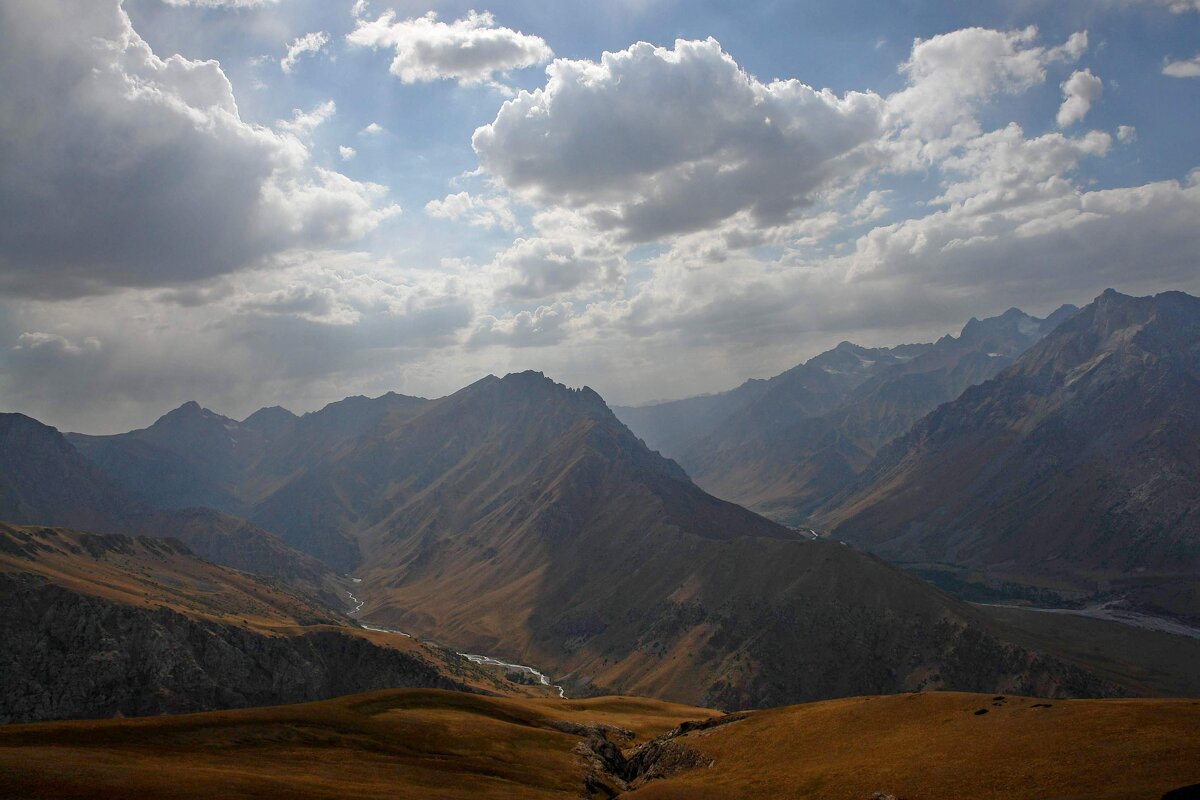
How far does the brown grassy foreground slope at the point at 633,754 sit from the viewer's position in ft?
189

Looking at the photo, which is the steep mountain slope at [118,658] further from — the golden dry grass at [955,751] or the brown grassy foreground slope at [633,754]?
the golden dry grass at [955,751]

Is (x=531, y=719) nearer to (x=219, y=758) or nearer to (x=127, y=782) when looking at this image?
(x=219, y=758)

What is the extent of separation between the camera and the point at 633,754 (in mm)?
103375

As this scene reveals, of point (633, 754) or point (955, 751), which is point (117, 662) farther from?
point (955, 751)

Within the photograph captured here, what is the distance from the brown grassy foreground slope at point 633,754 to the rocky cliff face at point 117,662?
86.5 metres

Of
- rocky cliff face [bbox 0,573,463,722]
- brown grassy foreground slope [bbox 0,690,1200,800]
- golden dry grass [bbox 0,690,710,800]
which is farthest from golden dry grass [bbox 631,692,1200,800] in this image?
rocky cliff face [bbox 0,573,463,722]

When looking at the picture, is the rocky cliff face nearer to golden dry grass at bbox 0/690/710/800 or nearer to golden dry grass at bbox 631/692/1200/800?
golden dry grass at bbox 0/690/710/800

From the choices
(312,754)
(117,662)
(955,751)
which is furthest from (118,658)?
(955,751)

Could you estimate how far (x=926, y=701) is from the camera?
87812 millimetres

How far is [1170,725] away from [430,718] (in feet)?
265

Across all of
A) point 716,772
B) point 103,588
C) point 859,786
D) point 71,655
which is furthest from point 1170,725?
point 103,588

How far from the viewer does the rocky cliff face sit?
16025cm

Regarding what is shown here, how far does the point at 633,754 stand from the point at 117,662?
125m

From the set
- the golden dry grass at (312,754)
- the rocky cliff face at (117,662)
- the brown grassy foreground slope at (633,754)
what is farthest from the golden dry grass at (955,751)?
the rocky cliff face at (117,662)
